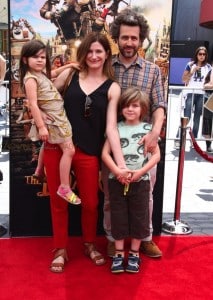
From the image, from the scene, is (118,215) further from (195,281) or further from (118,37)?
(118,37)

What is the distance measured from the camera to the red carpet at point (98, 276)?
8.19ft

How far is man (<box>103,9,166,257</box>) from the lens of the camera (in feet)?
8.68

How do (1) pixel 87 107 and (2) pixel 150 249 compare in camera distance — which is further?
(2) pixel 150 249

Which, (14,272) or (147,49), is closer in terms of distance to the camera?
(14,272)

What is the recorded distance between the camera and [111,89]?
266cm

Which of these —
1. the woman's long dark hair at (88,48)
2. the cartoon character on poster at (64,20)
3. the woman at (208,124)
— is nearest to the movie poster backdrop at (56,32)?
the cartoon character on poster at (64,20)

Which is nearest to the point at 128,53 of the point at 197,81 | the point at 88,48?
the point at 88,48

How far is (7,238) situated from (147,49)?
1.85m

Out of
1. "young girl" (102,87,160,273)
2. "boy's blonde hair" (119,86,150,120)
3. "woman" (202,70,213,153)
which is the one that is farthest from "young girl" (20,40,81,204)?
"woman" (202,70,213,153)

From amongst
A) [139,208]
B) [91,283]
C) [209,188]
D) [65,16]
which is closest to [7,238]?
[91,283]

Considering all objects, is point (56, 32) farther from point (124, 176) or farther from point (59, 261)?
point (59, 261)

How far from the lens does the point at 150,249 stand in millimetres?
3066

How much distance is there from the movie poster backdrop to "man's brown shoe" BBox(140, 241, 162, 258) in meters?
0.74

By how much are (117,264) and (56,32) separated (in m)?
1.71
